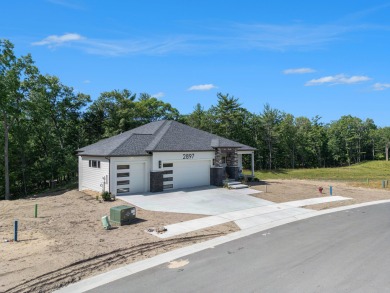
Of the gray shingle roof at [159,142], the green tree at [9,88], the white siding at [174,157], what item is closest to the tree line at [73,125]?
the green tree at [9,88]

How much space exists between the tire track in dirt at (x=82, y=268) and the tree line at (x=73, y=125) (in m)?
23.7

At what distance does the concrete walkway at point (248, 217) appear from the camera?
12.4m

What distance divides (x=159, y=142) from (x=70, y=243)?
12.4m

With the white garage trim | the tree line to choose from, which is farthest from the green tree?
the white garage trim

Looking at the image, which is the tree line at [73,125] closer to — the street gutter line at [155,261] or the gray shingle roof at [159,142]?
the gray shingle roof at [159,142]

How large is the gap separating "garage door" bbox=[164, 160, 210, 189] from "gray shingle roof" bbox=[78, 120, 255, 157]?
1.21 m

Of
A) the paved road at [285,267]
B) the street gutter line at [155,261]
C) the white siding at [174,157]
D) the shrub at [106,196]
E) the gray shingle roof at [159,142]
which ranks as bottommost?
the street gutter line at [155,261]

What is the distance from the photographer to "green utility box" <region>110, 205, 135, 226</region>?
1282 cm

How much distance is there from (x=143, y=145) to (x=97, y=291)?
15457mm

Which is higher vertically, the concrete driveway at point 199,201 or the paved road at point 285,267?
the concrete driveway at point 199,201

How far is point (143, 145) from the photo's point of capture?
22.0 metres

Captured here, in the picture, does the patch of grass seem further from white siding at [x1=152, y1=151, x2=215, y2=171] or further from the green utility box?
the green utility box

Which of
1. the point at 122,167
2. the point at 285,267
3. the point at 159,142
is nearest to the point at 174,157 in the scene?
the point at 159,142

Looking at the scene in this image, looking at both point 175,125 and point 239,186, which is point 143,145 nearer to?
point 175,125
